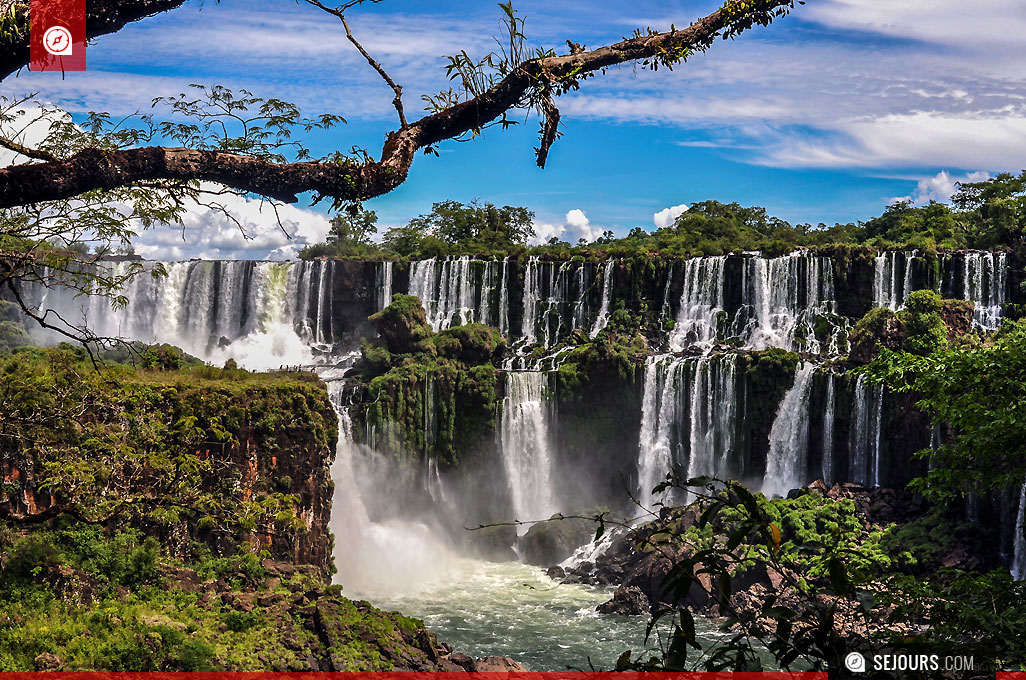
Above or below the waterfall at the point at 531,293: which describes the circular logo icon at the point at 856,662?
below

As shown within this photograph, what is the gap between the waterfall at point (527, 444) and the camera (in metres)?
29.6

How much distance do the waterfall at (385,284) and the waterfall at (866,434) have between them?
1773 centimetres

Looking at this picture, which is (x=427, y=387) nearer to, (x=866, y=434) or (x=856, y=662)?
(x=866, y=434)

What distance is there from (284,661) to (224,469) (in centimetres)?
509

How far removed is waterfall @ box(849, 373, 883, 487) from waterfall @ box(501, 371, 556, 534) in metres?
9.60

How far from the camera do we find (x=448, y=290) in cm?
3484

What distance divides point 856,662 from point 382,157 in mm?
2910

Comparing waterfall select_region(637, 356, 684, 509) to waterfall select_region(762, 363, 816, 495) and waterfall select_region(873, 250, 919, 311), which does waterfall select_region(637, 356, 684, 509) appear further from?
waterfall select_region(873, 250, 919, 311)

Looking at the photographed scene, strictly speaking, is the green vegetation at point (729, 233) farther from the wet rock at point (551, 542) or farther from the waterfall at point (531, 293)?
the wet rock at point (551, 542)

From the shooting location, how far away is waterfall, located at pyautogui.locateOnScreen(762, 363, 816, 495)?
1059 inches

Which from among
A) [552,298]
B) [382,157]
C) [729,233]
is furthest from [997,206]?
[382,157]

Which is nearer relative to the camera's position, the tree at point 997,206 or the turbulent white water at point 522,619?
the turbulent white water at point 522,619

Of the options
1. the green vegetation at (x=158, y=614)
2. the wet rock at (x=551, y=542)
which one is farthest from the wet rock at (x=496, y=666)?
the wet rock at (x=551, y=542)

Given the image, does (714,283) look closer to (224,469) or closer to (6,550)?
(224,469)
